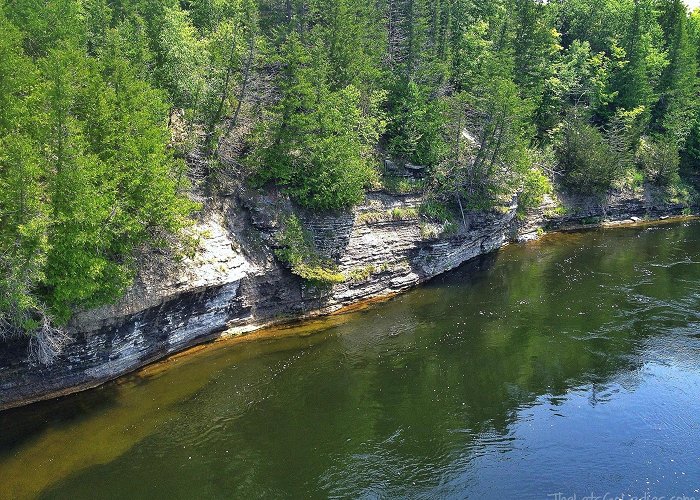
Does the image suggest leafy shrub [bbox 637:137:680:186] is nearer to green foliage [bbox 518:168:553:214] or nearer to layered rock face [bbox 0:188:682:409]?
green foliage [bbox 518:168:553:214]

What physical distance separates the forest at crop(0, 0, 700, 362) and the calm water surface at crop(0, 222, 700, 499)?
221 inches

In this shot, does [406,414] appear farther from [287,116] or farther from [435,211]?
[435,211]

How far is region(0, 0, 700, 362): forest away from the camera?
23703 mm

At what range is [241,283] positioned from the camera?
33.6m

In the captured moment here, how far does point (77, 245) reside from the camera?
2427cm

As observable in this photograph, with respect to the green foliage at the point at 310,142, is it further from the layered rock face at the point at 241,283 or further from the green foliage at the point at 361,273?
the green foliage at the point at 361,273

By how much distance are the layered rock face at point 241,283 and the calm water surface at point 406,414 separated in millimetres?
1389

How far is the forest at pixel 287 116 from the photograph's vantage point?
933 inches

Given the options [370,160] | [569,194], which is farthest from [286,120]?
[569,194]

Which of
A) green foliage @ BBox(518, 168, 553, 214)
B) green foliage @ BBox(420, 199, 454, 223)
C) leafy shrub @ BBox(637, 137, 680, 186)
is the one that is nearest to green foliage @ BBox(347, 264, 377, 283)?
green foliage @ BBox(420, 199, 454, 223)

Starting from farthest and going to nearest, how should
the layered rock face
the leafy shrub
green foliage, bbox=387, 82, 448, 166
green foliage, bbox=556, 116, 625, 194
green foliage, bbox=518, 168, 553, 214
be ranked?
the leafy shrub → green foliage, bbox=556, 116, 625, 194 → green foliage, bbox=518, 168, 553, 214 → green foliage, bbox=387, 82, 448, 166 → the layered rock face

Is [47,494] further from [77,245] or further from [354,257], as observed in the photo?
[354,257]

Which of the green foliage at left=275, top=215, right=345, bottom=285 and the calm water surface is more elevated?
the green foliage at left=275, top=215, right=345, bottom=285

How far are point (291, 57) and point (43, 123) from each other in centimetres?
1685
